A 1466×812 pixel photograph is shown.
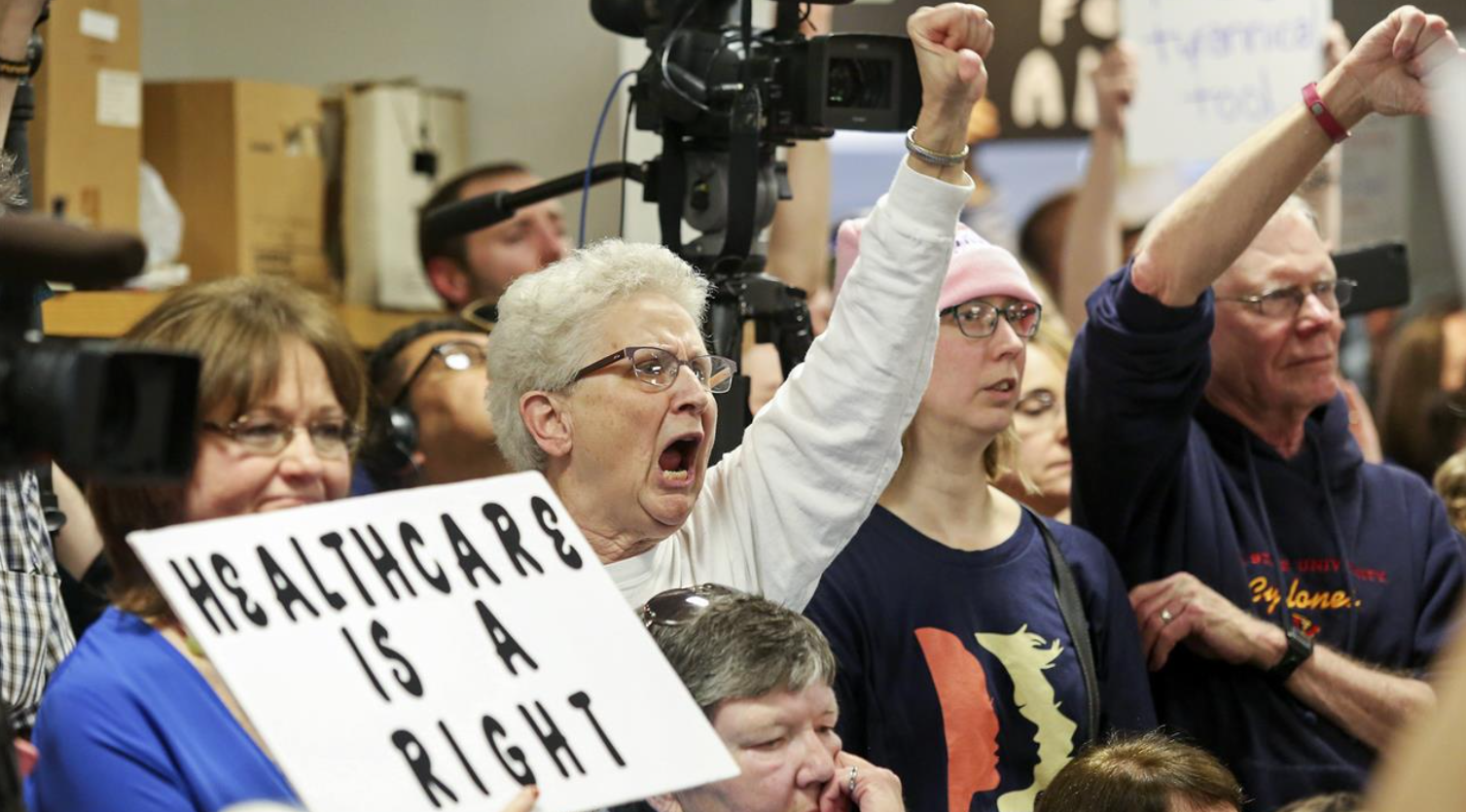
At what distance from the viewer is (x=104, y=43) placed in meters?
4.12

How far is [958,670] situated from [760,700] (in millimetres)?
656

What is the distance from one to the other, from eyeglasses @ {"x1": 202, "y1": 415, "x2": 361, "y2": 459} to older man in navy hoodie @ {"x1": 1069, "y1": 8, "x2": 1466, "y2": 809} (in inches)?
46.1

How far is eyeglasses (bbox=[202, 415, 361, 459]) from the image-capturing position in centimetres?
194

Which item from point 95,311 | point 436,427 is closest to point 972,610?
point 436,427

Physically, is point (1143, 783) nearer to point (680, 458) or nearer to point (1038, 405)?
point (680, 458)

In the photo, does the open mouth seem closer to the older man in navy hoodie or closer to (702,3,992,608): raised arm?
(702,3,992,608): raised arm

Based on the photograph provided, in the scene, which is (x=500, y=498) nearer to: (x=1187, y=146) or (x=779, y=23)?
(x=779, y=23)

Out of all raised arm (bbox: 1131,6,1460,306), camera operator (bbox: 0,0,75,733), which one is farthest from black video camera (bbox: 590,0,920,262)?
camera operator (bbox: 0,0,75,733)

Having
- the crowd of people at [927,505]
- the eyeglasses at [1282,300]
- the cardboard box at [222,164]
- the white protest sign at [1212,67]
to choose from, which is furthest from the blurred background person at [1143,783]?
the cardboard box at [222,164]

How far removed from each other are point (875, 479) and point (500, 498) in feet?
2.09

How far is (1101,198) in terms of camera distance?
3.87m

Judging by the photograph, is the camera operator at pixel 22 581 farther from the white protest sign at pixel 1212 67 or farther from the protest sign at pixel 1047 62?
the protest sign at pixel 1047 62

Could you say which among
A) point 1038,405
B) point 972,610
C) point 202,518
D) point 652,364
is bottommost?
point 972,610

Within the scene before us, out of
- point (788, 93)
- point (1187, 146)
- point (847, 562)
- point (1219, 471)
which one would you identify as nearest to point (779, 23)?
point (788, 93)
